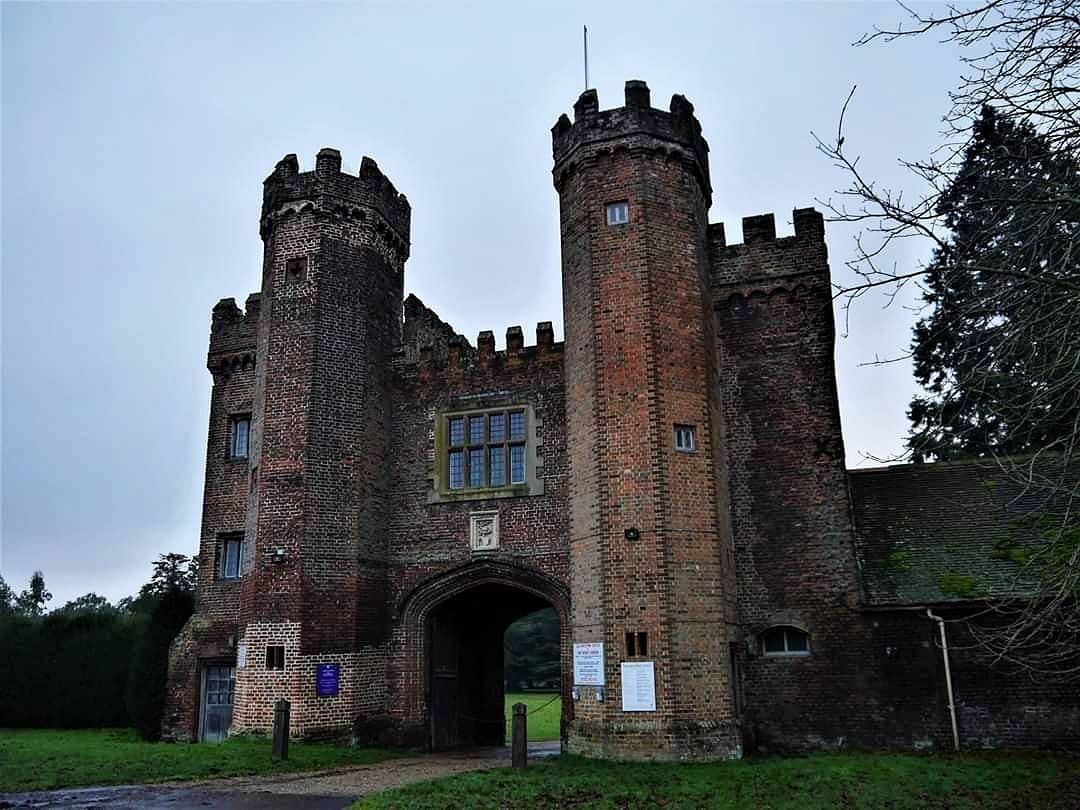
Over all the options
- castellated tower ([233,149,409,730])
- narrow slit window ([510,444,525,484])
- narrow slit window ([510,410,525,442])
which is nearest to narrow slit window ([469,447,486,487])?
narrow slit window ([510,444,525,484])

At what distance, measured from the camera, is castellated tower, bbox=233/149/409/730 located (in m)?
18.5

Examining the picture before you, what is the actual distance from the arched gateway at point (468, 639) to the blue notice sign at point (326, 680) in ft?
5.72

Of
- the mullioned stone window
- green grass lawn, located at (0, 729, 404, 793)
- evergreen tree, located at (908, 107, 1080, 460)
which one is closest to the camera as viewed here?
evergreen tree, located at (908, 107, 1080, 460)

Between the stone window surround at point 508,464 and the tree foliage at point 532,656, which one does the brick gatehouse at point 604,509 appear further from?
the tree foliage at point 532,656

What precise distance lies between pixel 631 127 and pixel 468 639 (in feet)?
40.8

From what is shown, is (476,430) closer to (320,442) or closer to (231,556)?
(320,442)

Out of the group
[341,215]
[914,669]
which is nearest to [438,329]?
[341,215]

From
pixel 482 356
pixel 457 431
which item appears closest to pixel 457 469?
pixel 457 431

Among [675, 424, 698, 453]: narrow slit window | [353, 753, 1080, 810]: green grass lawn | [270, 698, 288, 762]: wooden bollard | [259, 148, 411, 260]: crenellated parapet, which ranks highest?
[259, 148, 411, 260]: crenellated parapet


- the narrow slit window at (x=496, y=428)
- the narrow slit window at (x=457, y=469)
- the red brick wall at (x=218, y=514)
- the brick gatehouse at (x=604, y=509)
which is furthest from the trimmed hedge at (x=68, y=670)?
the narrow slit window at (x=496, y=428)

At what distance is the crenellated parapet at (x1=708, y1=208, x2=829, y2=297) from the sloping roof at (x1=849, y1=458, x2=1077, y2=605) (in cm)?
458

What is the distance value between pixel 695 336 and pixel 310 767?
10597 mm

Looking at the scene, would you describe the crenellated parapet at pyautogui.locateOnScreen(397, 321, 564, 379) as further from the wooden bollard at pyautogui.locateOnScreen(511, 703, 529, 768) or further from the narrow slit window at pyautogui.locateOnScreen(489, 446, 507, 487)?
the wooden bollard at pyautogui.locateOnScreen(511, 703, 529, 768)

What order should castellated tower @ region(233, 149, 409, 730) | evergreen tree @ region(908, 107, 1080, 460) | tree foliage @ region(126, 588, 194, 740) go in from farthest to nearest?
1. tree foliage @ region(126, 588, 194, 740)
2. castellated tower @ region(233, 149, 409, 730)
3. evergreen tree @ region(908, 107, 1080, 460)
